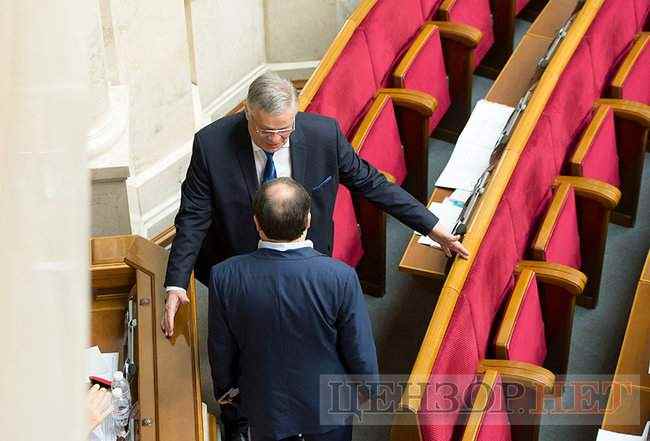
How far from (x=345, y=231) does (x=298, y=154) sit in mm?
236

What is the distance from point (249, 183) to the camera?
0.72 m

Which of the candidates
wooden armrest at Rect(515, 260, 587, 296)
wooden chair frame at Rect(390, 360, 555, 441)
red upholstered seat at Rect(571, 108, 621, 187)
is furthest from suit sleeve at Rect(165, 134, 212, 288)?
red upholstered seat at Rect(571, 108, 621, 187)

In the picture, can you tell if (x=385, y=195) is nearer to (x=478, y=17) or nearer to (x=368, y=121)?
(x=368, y=121)

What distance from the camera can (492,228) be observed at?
81cm

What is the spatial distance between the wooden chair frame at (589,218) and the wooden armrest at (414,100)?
177mm

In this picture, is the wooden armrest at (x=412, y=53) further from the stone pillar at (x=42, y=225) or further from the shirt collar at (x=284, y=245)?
the stone pillar at (x=42, y=225)

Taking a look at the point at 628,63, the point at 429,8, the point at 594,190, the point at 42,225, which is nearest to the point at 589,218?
the point at 594,190

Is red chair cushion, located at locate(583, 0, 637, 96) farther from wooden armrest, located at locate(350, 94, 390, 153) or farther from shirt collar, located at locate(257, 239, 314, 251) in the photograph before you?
shirt collar, located at locate(257, 239, 314, 251)

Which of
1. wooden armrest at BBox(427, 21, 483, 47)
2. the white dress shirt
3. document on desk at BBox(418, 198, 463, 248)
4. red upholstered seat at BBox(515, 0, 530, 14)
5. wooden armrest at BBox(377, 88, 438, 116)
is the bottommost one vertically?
document on desk at BBox(418, 198, 463, 248)

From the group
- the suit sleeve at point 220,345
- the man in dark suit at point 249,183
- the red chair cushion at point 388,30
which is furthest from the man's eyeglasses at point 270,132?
the red chair cushion at point 388,30

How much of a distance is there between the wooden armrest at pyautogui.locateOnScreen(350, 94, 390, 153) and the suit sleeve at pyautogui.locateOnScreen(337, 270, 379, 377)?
0.34m

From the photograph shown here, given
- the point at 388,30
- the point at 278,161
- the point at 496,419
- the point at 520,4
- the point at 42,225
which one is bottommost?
the point at 496,419

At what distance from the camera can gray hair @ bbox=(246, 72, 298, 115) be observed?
62 cm

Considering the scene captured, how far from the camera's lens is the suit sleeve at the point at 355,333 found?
23.7 inches
